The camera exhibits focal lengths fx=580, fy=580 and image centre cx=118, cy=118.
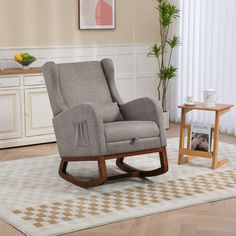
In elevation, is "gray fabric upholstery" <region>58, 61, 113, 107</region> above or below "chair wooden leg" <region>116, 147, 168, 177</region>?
above

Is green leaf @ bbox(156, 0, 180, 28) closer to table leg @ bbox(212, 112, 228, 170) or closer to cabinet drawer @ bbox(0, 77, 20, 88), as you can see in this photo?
cabinet drawer @ bbox(0, 77, 20, 88)

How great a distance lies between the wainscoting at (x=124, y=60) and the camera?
20.7 ft

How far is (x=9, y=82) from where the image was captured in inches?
221

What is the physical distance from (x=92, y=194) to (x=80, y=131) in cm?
47

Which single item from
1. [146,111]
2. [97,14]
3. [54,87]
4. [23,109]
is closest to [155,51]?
[97,14]

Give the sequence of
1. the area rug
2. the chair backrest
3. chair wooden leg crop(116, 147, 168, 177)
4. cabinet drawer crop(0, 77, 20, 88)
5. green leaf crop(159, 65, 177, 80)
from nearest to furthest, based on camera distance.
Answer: the area rug
chair wooden leg crop(116, 147, 168, 177)
the chair backrest
cabinet drawer crop(0, 77, 20, 88)
green leaf crop(159, 65, 177, 80)

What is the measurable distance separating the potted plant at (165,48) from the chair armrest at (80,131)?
2.50m

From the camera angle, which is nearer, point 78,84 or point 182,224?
point 182,224

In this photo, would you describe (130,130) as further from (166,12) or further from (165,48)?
(165,48)

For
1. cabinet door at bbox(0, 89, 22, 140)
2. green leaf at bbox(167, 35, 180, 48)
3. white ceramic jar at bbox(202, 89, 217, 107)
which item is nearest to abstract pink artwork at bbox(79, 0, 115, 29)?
green leaf at bbox(167, 35, 180, 48)

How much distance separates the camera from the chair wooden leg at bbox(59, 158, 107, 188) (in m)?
4.17

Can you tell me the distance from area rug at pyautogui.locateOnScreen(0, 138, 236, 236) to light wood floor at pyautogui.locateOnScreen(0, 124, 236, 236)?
2.6 inches

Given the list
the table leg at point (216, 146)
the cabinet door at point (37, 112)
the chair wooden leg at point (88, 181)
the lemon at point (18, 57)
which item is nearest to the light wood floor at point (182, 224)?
the chair wooden leg at point (88, 181)

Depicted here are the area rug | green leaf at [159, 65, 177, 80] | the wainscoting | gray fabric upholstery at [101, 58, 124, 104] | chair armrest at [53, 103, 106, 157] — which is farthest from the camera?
green leaf at [159, 65, 177, 80]
